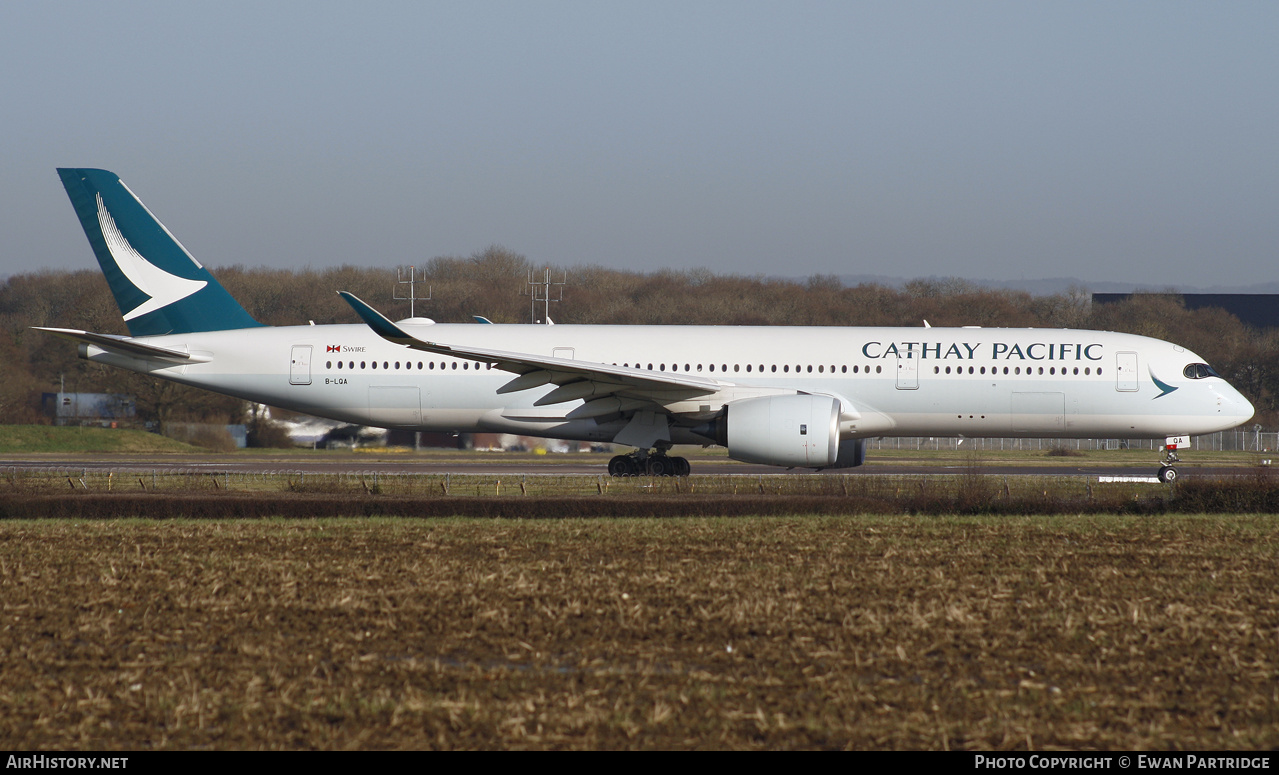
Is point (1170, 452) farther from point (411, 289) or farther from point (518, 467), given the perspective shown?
point (411, 289)

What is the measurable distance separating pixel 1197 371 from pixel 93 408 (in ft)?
161

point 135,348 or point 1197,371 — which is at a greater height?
point 135,348

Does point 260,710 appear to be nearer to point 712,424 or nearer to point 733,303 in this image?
point 712,424

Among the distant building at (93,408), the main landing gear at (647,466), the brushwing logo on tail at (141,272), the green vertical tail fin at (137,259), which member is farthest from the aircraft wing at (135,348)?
the distant building at (93,408)

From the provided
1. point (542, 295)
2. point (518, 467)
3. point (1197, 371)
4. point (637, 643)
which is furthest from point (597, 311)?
point (637, 643)

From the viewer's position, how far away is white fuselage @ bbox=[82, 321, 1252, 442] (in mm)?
24109

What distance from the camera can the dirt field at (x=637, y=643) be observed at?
18.9 ft

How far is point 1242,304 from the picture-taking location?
88938 mm

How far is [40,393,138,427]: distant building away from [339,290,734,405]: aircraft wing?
3574cm

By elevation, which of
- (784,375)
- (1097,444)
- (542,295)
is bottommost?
(1097,444)

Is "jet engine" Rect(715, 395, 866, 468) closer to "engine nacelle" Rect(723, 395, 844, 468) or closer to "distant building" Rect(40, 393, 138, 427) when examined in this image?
"engine nacelle" Rect(723, 395, 844, 468)

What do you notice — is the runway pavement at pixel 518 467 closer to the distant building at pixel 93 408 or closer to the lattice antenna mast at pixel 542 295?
the distant building at pixel 93 408

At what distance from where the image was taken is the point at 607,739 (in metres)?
5.56

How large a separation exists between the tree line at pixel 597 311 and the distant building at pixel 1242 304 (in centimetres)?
274
